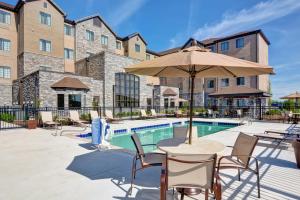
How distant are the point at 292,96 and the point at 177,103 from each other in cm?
1480

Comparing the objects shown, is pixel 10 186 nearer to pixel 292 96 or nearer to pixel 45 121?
pixel 45 121

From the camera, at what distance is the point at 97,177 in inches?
155

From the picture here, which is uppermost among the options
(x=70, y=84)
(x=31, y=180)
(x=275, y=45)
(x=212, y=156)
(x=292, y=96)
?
(x=275, y=45)

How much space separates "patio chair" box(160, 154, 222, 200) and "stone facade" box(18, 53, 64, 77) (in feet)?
75.0

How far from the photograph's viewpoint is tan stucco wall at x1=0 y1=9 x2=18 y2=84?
2103 centimetres

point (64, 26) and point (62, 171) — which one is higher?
point (64, 26)

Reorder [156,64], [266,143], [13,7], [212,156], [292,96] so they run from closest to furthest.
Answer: [212,156] < [156,64] < [266,143] < [292,96] < [13,7]

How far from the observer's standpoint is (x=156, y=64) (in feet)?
10.8

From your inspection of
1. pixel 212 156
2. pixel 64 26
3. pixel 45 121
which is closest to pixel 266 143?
pixel 212 156

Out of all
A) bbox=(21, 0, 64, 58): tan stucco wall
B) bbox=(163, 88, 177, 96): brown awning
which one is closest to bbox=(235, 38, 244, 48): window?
bbox=(163, 88, 177, 96): brown awning

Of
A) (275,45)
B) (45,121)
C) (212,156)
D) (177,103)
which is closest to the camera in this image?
(212,156)

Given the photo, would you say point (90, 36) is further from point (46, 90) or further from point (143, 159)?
point (143, 159)

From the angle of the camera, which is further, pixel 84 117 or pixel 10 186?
pixel 84 117

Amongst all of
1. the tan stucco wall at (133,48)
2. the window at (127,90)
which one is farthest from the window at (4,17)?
the tan stucco wall at (133,48)
